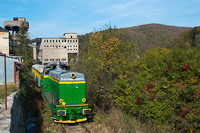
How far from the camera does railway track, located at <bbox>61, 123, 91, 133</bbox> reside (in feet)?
30.9

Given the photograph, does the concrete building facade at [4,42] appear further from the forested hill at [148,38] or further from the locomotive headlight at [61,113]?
the locomotive headlight at [61,113]

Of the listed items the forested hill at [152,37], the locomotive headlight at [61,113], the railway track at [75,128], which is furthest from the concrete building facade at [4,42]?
the locomotive headlight at [61,113]

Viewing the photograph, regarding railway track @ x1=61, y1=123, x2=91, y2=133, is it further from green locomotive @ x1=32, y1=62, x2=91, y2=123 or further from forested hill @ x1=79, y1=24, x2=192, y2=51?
forested hill @ x1=79, y1=24, x2=192, y2=51

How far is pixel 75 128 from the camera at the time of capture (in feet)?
32.4

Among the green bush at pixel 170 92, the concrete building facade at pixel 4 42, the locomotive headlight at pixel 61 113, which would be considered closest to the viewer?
the green bush at pixel 170 92

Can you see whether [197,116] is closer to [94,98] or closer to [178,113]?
[178,113]

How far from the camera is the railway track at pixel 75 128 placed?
9406 millimetres

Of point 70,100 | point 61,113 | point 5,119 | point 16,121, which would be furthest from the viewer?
point 70,100

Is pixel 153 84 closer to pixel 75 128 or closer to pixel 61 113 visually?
pixel 75 128

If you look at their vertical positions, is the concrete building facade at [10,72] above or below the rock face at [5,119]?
above

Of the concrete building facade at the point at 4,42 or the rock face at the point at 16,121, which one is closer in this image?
the rock face at the point at 16,121

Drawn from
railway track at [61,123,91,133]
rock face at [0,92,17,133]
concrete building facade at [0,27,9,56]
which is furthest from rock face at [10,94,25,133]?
concrete building facade at [0,27,9,56]

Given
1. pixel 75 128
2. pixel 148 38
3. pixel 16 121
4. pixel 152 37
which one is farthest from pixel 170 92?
pixel 152 37

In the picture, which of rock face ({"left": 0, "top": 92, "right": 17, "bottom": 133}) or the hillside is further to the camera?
the hillside
